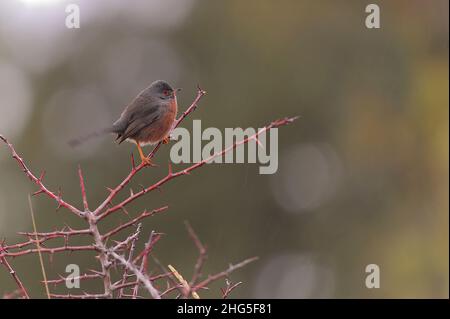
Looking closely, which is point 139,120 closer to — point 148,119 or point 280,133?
point 148,119

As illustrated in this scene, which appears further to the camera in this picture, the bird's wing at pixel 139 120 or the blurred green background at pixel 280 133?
the blurred green background at pixel 280 133

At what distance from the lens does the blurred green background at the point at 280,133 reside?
15.2 m

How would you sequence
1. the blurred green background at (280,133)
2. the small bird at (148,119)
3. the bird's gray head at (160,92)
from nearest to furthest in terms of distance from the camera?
the small bird at (148,119) → the bird's gray head at (160,92) → the blurred green background at (280,133)

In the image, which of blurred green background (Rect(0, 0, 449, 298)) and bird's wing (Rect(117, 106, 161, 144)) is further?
blurred green background (Rect(0, 0, 449, 298))

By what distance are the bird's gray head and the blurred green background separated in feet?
25.7

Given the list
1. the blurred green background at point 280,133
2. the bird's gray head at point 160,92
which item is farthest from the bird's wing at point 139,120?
the blurred green background at point 280,133

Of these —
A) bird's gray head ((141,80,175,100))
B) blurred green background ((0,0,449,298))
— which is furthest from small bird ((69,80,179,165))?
blurred green background ((0,0,449,298))

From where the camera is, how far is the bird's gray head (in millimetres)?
6637

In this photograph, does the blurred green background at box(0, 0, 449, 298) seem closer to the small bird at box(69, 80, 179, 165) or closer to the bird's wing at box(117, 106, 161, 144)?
the small bird at box(69, 80, 179, 165)

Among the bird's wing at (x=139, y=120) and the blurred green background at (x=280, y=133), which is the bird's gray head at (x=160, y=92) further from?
the blurred green background at (x=280, y=133)

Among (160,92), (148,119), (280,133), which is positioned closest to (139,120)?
(148,119)

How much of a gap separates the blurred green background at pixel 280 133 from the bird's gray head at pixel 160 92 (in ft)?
25.7

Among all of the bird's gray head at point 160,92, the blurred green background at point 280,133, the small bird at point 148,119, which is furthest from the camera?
the blurred green background at point 280,133
